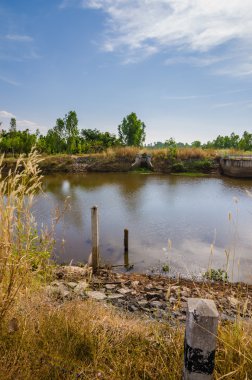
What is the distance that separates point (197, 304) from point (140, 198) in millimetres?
15598

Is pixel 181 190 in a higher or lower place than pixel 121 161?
lower

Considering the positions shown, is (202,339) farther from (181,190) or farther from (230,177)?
(230,177)

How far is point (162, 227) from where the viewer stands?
11070 millimetres

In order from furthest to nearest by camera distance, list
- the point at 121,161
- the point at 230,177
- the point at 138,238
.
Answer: the point at 121,161 → the point at 230,177 → the point at 138,238

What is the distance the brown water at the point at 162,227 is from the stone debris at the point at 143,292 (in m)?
0.51

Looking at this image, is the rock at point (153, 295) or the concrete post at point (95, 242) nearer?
the rock at point (153, 295)

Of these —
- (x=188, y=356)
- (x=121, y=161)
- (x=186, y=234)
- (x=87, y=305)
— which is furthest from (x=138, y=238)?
(x=121, y=161)

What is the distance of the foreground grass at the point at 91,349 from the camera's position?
6.47 ft

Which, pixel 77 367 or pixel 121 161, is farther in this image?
pixel 121 161

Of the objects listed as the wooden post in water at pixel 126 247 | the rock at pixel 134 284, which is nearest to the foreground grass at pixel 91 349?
the rock at pixel 134 284

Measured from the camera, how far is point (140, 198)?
56.2 ft

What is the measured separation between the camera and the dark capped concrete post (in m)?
1.51

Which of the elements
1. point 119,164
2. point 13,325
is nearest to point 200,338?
point 13,325

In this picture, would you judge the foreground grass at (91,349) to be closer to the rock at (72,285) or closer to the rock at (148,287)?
the rock at (72,285)
